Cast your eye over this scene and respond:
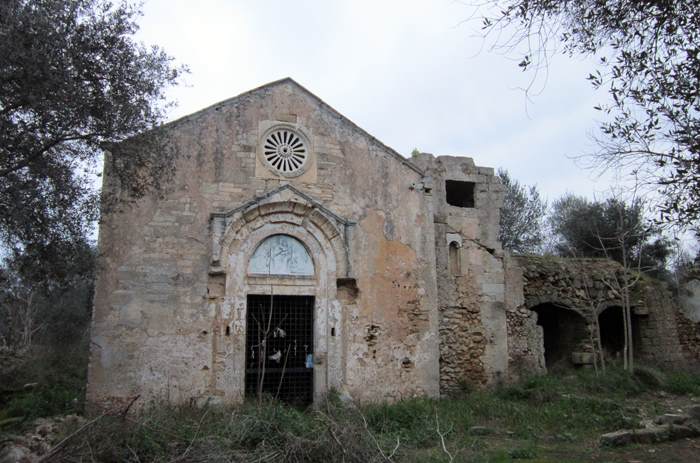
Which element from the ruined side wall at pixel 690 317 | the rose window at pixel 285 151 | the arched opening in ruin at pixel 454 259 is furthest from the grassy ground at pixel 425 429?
the rose window at pixel 285 151

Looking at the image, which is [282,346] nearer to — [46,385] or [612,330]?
[46,385]

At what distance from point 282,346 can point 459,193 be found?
7.87 m

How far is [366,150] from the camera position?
44.3 feet

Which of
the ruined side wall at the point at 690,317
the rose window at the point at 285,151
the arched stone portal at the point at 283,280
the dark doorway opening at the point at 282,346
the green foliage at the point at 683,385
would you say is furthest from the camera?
the ruined side wall at the point at 690,317

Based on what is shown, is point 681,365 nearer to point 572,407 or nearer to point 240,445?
point 572,407

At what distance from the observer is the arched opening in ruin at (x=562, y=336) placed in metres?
17.0

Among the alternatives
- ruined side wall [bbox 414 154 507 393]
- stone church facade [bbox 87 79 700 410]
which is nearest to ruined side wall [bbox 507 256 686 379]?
ruined side wall [bbox 414 154 507 393]

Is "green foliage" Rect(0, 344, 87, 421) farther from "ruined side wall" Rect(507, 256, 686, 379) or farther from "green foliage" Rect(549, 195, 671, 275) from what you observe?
"green foliage" Rect(549, 195, 671, 275)

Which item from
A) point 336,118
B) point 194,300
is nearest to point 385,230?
point 336,118

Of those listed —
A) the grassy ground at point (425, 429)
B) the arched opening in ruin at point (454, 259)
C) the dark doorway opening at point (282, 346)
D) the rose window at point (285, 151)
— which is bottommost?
the grassy ground at point (425, 429)

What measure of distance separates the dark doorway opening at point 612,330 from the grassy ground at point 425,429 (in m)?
5.00

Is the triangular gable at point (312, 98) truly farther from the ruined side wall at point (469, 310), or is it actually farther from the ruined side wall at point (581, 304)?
the ruined side wall at point (581, 304)

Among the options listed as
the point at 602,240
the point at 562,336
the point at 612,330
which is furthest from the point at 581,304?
the point at 602,240

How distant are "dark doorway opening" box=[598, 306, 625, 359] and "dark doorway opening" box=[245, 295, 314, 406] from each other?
37.3ft
